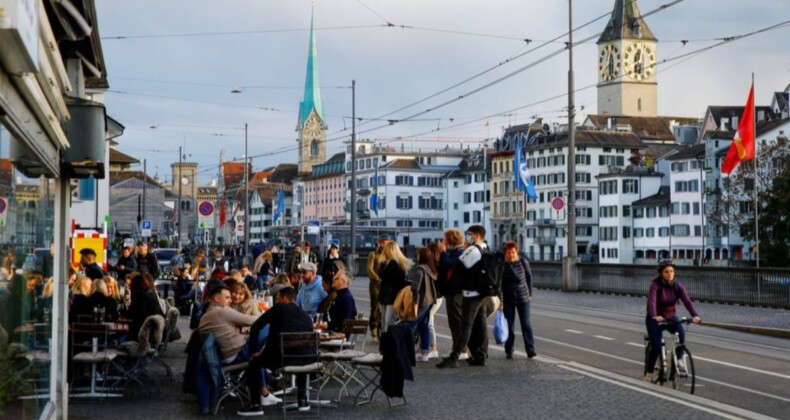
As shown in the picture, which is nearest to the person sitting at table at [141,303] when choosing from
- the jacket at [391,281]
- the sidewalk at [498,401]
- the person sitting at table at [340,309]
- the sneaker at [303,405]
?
the sidewalk at [498,401]

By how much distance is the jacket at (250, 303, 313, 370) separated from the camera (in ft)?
48.0

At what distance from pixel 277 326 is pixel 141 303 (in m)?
3.73

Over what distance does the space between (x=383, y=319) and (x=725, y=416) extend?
26.2ft

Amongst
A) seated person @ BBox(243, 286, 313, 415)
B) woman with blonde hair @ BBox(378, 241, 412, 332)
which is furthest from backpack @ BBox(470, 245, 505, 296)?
seated person @ BBox(243, 286, 313, 415)

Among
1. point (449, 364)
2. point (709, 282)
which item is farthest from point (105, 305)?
point (709, 282)

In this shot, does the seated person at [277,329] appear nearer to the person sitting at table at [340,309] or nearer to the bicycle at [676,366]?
the person sitting at table at [340,309]

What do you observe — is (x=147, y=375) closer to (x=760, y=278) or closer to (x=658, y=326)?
(x=658, y=326)

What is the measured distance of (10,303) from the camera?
7625mm

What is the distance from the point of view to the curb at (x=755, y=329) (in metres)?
29.7

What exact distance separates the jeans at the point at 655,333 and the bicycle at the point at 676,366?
5 centimetres

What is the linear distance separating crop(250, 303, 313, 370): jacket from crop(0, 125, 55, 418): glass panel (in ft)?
13.7

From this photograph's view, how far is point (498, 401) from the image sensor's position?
1580cm

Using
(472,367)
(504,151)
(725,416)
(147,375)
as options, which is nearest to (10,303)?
(725,416)

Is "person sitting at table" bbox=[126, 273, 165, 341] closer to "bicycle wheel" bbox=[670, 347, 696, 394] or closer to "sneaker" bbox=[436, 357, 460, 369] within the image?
"sneaker" bbox=[436, 357, 460, 369]
